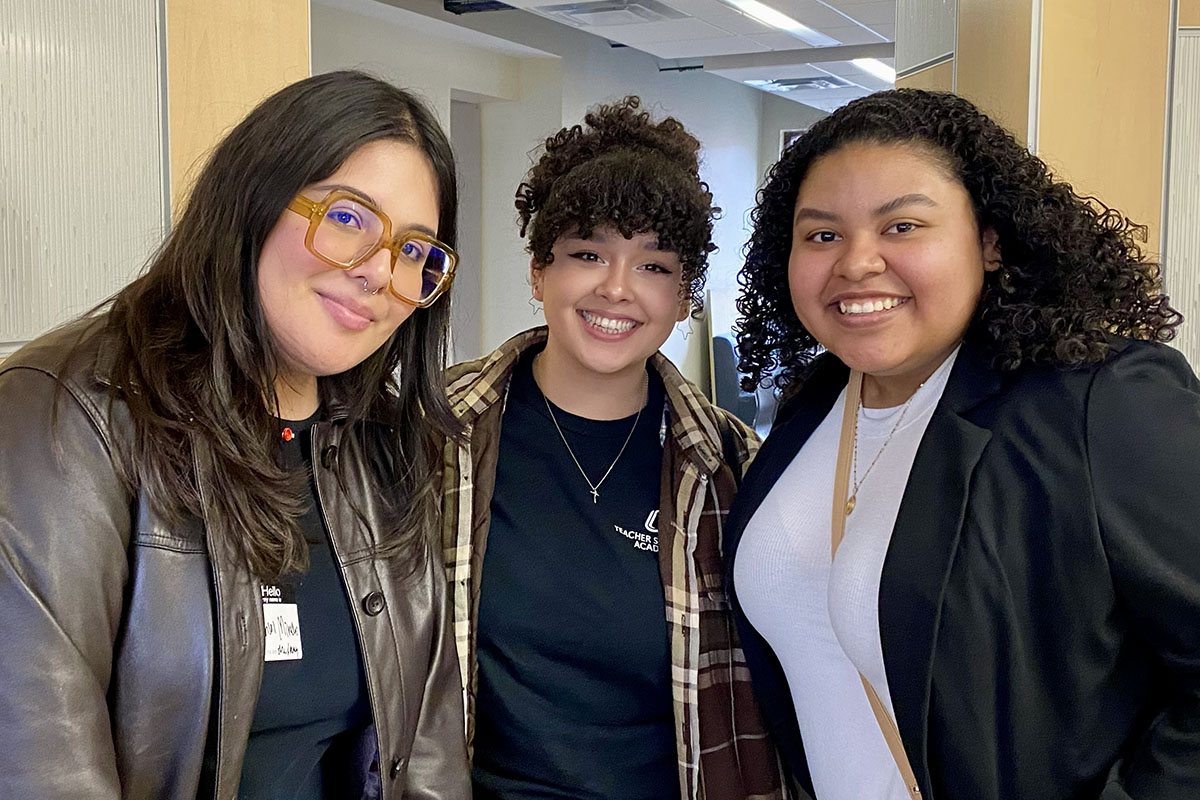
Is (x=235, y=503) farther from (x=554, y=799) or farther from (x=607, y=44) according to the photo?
(x=607, y=44)

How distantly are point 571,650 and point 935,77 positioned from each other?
1952 millimetres

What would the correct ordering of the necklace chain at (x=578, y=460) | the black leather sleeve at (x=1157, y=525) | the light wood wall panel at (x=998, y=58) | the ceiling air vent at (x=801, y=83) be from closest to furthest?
1. the black leather sleeve at (x=1157, y=525)
2. the necklace chain at (x=578, y=460)
3. the light wood wall panel at (x=998, y=58)
4. the ceiling air vent at (x=801, y=83)

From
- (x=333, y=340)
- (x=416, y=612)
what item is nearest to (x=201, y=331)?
(x=333, y=340)

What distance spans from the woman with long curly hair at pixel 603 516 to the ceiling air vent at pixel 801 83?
7.44 meters

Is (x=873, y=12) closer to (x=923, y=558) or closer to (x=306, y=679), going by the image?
(x=923, y=558)

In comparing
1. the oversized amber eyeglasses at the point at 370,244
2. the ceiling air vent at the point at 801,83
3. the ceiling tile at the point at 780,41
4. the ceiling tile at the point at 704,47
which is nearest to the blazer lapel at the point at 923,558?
the oversized amber eyeglasses at the point at 370,244

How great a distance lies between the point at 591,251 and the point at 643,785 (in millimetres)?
1006

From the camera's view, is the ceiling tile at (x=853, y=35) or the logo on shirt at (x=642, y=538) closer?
the logo on shirt at (x=642, y=538)

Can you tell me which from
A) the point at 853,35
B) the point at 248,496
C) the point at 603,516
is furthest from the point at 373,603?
the point at 853,35

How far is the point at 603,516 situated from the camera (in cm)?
198

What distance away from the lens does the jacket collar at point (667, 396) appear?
204cm

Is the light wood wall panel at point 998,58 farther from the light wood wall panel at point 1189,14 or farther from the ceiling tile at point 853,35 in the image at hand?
the ceiling tile at point 853,35

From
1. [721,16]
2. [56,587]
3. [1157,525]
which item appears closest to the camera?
[56,587]

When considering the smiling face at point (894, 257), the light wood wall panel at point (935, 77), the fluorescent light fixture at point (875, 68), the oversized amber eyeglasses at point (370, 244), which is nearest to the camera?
the oversized amber eyeglasses at point (370, 244)
